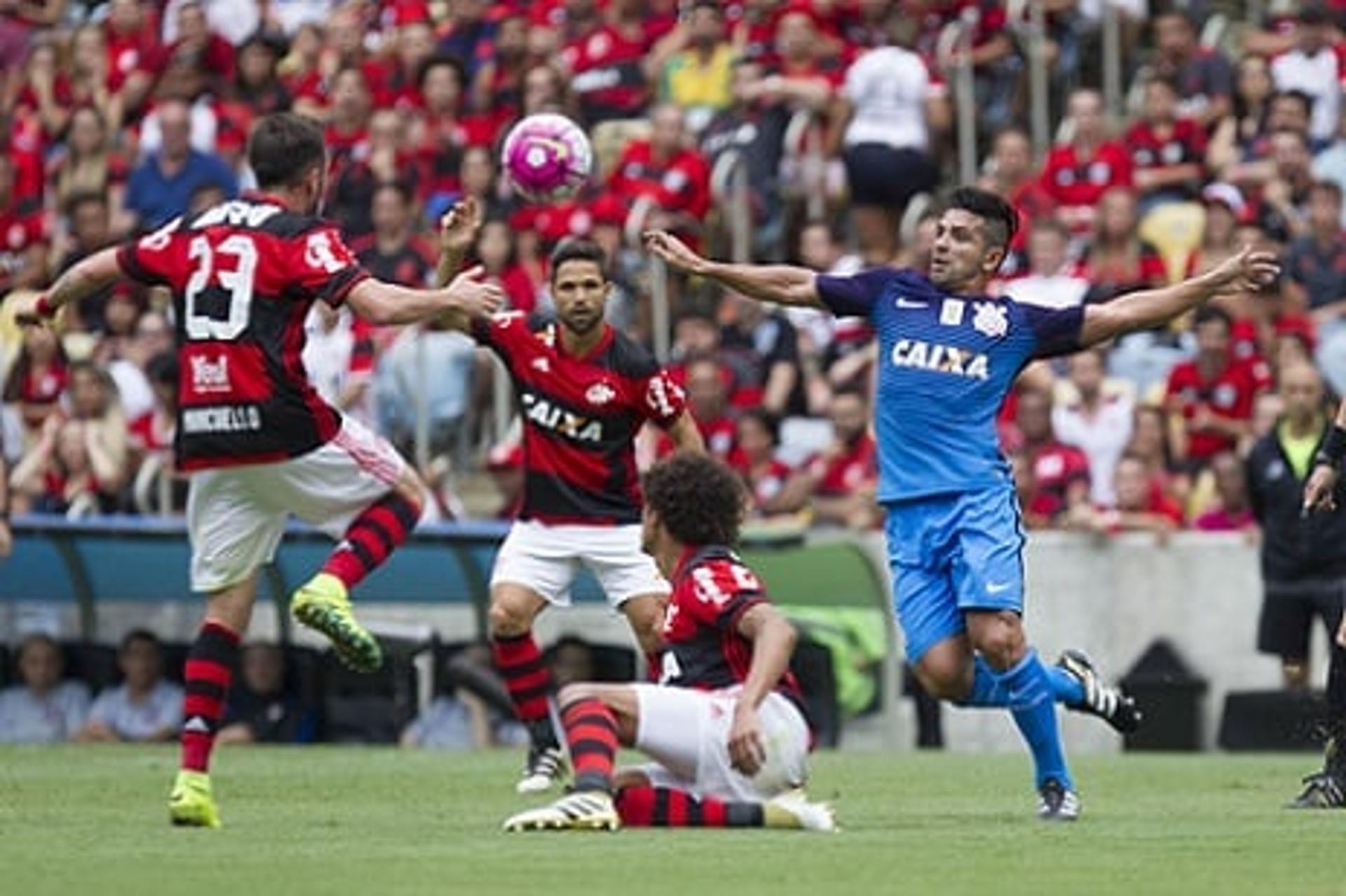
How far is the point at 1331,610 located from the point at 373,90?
10997 mm

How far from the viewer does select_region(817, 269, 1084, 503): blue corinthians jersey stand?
44.0 feet

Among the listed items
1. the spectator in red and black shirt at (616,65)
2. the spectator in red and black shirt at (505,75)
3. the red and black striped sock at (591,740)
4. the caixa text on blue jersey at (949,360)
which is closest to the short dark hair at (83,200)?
the spectator in red and black shirt at (505,75)

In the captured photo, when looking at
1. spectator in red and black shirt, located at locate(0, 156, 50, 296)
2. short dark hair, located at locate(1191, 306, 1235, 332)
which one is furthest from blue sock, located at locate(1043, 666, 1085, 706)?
spectator in red and black shirt, located at locate(0, 156, 50, 296)

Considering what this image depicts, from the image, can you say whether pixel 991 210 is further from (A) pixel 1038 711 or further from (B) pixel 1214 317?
(B) pixel 1214 317

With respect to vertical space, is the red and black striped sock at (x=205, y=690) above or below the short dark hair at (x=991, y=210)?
below

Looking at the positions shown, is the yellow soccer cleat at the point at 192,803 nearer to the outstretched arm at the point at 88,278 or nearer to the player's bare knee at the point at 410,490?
the player's bare knee at the point at 410,490

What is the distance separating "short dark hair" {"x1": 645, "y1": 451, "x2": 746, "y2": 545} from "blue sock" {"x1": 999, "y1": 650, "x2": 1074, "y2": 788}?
1529mm

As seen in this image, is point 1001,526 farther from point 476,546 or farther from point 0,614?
point 0,614

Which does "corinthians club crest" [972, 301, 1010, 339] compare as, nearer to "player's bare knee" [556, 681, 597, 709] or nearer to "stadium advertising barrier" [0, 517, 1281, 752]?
"player's bare knee" [556, 681, 597, 709]

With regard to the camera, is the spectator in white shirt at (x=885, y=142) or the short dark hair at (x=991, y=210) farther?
the spectator in white shirt at (x=885, y=142)

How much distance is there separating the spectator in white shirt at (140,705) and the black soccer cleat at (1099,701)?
9210mm

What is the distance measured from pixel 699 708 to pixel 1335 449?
9.50 ft

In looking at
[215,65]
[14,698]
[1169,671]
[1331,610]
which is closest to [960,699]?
[1331,610]

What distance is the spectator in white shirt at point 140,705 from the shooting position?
71.3ft
